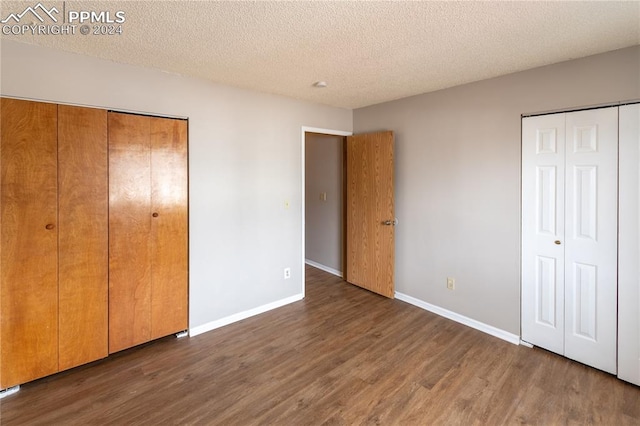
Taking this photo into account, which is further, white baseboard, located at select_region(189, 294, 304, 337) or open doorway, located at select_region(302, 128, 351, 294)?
open doorway, located at select_region(302, 128, 351, 294)

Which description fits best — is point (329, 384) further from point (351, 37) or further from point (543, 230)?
point (351, 37)

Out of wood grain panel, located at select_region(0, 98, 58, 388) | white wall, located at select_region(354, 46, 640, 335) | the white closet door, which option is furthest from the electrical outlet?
wood grain panel, located at select_region(0, 98, 58, 388)

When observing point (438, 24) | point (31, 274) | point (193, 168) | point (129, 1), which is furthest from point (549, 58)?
point (31, 274)

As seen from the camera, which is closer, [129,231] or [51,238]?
[51,238]

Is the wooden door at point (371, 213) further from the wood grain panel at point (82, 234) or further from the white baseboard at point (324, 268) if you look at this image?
the wood grain panel at point (82, 234)

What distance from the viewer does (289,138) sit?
3561 millimetres

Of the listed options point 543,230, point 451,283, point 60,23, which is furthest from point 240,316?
point 543,230

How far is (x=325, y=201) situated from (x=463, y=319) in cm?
262

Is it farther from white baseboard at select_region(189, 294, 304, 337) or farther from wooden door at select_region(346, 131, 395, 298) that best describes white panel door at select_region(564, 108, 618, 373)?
white baseboard at select_region(189, 294, 304, 337)

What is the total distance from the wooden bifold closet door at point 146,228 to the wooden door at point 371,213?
216 centimetres

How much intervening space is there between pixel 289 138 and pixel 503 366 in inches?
118

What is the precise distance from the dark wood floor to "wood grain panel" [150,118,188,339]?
286 millimetres

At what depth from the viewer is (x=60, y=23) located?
6.22ft

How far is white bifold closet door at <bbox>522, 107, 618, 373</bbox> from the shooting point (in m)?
2.28
